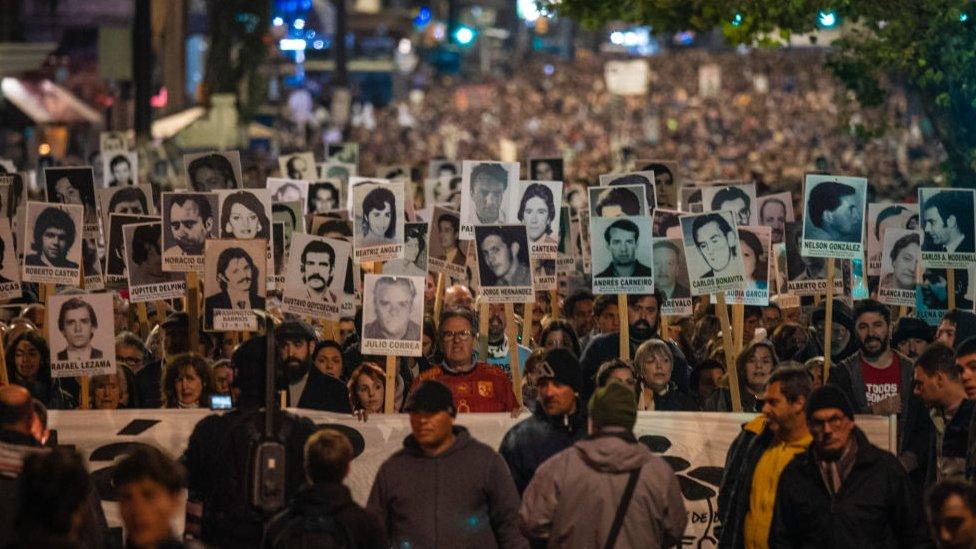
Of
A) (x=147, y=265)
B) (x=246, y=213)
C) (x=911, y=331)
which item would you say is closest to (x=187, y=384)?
(x=147, y=265)

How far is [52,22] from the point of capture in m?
47.6

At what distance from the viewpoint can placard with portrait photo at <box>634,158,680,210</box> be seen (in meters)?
17.6

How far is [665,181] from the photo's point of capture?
1762 cm

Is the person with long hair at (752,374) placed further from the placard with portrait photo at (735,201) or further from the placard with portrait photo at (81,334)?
the placard with portrait photo at (735,201)

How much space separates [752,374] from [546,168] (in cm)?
796

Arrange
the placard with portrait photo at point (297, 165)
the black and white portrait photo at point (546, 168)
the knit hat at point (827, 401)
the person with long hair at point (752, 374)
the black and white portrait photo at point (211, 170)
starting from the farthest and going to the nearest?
the placard with portrait photo at point (297, 165), the black and white portrait photo at point (546, 168), the black and white portrait photo at point (211, 170), the person with long hair at point (752, 374), the knit hat at point (827, 401)

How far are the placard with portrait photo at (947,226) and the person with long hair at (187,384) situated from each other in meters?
5.24

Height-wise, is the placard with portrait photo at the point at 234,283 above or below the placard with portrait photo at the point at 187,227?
below

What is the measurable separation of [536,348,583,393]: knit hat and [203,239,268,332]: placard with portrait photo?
12.5 feet

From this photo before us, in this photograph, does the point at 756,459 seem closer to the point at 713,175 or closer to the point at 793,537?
the point at 793,537

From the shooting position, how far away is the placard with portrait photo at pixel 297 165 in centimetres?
2026

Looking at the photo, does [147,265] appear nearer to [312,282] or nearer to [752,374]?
[312,282]

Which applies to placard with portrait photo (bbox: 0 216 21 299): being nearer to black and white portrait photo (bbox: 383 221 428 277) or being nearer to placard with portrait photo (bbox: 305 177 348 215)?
black and white portrait photo (bbox: 383 221 428 277)

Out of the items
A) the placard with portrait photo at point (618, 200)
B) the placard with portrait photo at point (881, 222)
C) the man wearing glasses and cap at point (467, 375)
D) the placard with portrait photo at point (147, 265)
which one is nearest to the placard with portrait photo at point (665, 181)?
the placard with portrait photo at point (881, 222)
